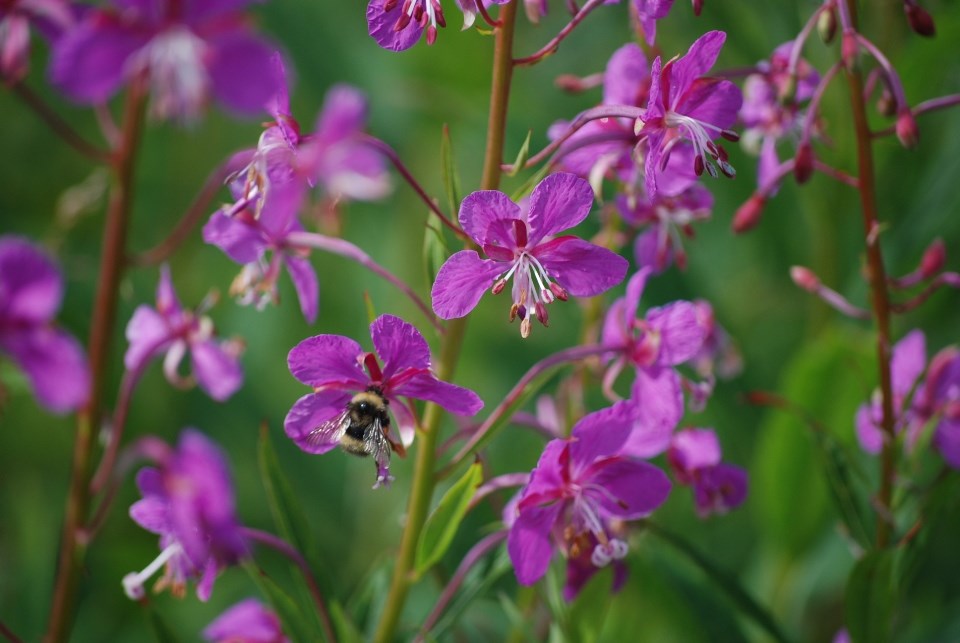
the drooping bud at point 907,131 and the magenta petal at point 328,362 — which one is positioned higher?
the drooping bud at point 907,131

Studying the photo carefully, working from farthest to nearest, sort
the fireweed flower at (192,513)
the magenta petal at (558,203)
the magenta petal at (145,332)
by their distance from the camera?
the magenta petal at (145,332) < the magenta petal at (558,203) < the fireweed flower at (192,513)

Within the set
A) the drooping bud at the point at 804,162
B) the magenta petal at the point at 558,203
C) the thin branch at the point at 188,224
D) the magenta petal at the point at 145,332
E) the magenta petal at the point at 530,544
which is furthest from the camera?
the magenta petal at the point at 145,332

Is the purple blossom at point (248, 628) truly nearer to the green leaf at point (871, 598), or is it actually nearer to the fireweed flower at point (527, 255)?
the fireweed flower at point (527, 255)

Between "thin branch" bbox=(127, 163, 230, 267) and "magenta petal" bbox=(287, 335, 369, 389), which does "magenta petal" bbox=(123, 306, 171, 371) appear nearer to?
"thin branch" bbox=(127, 163, 230, 267)

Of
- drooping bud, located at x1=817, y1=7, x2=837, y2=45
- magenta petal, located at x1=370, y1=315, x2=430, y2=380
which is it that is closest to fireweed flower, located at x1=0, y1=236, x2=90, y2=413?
magenta petal, located at x1=370, y1=315, x2=430, y2=380

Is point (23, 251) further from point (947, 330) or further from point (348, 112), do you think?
point (947, 330)

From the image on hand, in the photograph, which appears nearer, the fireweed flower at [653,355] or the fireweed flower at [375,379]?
the fireweed flower at [375,379]

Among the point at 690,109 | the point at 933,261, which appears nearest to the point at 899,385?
the point at 933,261

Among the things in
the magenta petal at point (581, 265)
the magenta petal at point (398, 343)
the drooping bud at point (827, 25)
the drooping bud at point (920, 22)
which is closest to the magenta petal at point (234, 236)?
the magenta petal at point (398, 343)

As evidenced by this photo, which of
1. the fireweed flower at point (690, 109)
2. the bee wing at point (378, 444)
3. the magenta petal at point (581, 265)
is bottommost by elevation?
the bee wing at point (378, 444)

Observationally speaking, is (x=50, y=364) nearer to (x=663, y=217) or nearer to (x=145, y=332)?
(x=145, y=332)
